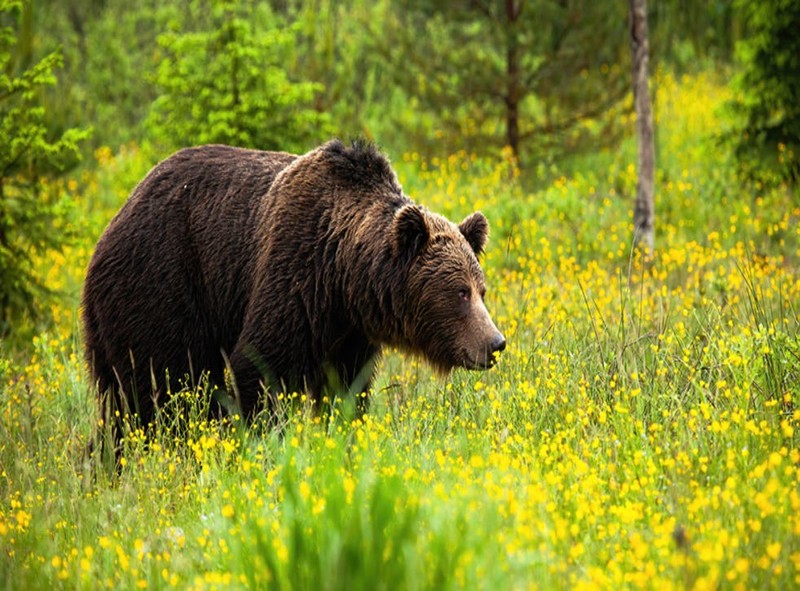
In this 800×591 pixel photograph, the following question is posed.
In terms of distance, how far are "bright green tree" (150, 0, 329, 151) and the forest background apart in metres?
0.04

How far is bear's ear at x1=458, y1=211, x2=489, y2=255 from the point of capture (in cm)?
604

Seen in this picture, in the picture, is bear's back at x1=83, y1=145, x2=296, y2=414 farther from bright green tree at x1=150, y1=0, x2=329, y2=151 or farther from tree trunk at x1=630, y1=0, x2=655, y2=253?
tree trunk at x1=630, y1=0, x2=655, y2=253

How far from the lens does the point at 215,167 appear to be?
645 cm

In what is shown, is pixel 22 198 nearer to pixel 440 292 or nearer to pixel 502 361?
pixel 440 292

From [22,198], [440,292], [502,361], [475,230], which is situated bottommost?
[502,361]

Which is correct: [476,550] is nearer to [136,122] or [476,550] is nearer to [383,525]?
[383,525]

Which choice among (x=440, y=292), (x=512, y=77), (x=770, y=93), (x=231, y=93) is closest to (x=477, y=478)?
(x=440, y=292)

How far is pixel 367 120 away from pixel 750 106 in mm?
6898

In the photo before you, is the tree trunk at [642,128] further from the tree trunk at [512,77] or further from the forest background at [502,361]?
the tree trunk at [512,77]

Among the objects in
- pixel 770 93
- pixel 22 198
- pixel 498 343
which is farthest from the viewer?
pixel 770 93

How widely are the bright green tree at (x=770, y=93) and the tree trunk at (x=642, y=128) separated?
1.38m

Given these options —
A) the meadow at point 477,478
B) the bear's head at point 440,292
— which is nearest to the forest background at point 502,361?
the meadow at point 477,478

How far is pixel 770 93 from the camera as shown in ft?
35.7

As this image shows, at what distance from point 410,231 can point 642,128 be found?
5.50 meters
